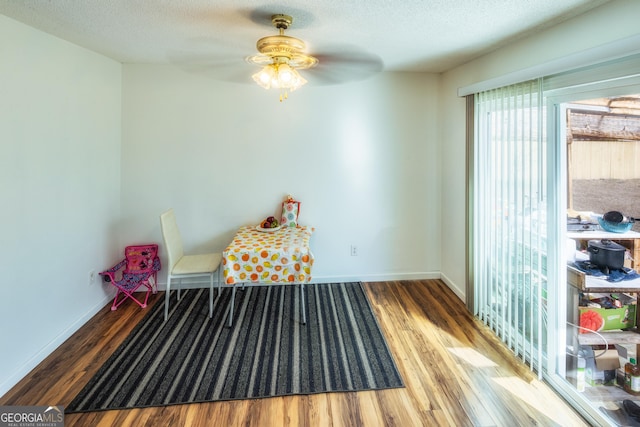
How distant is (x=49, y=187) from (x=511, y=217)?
11.7ft

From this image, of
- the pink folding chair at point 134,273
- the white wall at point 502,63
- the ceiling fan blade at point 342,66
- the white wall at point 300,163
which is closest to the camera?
the white wall at point 502,63

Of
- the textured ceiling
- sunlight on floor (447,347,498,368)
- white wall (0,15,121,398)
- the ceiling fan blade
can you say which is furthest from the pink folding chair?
sunlight on floor (447,347,498,368)

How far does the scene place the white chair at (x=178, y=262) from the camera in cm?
285

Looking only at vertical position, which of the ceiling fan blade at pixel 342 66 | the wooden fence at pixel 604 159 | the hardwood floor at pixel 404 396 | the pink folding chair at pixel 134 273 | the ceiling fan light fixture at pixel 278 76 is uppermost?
the ceiling fan blade at pixel 342 66

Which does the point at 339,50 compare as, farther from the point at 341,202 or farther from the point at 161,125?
the point at 161,125

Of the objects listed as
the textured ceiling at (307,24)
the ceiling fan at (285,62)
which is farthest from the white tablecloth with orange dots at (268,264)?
the textured ceiling at (307,24)

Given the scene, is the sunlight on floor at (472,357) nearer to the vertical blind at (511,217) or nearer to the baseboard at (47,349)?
the vertical blind at (511,217)

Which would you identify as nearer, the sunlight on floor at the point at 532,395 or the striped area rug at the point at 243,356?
the sunlight on floor at the point at 532,395

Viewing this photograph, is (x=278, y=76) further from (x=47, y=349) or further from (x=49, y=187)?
(x=47, y=349)

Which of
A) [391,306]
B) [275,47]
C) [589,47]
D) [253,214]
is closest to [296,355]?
[391,306]

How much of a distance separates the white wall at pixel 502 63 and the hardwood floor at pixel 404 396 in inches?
41.6

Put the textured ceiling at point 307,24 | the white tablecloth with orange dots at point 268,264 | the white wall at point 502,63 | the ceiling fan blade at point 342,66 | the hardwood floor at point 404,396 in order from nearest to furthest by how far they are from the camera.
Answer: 1. the white wall at point 502,63
2. the hardwood floor at point 404,396
3. the textured ceiling at point 307,24
4. the white tablecloth with orange dots at point 268,264
5. the ceiling fan blade at point 342,66

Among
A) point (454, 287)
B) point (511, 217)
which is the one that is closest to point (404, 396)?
point (511, 217)

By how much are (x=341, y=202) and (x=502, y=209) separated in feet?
5.55
